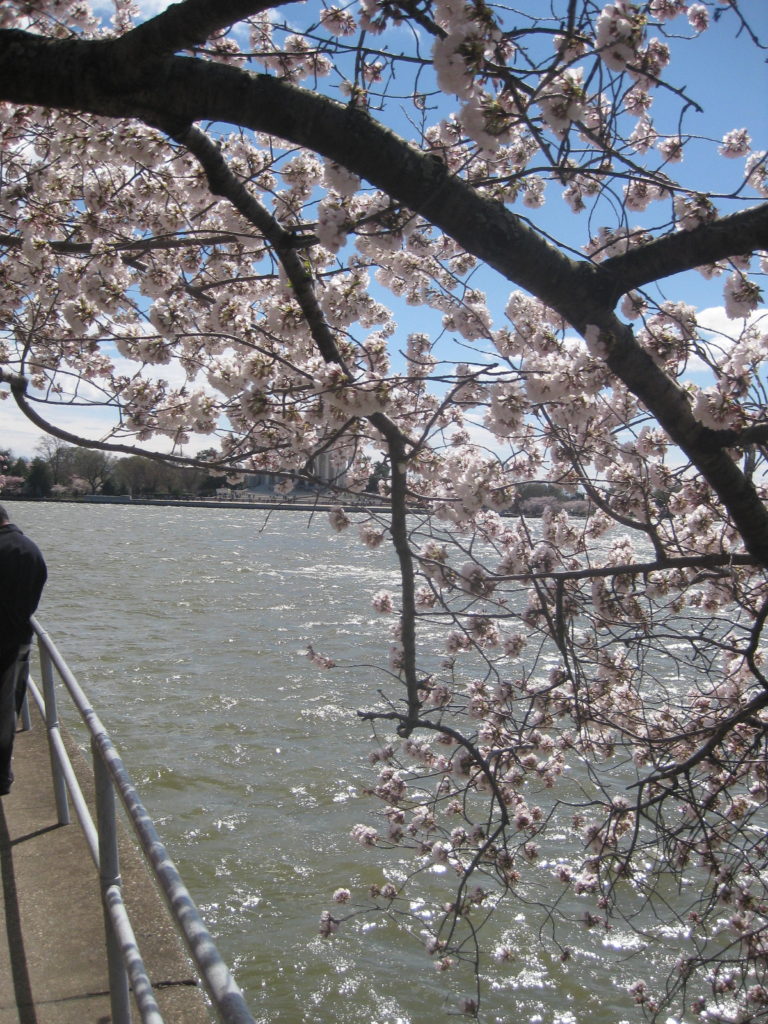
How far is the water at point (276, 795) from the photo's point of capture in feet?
20.3

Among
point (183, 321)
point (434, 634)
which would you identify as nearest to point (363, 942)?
point (183, 321)

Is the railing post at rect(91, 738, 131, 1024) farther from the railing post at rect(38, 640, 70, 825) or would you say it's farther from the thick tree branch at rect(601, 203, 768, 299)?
the thick tree branch at rect(601, 203, 768, 299)

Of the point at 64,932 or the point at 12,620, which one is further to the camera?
the point at 12,620

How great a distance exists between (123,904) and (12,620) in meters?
2.18

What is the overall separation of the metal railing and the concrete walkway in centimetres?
26

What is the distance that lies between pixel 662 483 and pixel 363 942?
14.6 feet

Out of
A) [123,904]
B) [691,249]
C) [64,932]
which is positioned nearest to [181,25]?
[691,249]

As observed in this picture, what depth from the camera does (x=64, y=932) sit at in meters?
3.32

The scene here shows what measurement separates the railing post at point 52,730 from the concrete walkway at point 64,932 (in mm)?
82

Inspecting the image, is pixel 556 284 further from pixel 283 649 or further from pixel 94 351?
pixel 283 649

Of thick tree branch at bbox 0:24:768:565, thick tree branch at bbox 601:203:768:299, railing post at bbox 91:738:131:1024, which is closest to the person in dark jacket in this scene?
railing post at bbox 91:738:131:1024

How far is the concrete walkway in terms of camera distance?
9.48ft

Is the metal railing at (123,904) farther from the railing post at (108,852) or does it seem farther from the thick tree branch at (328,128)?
the thick tree branch at (328,128)

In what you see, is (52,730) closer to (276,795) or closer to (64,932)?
(64,932)
